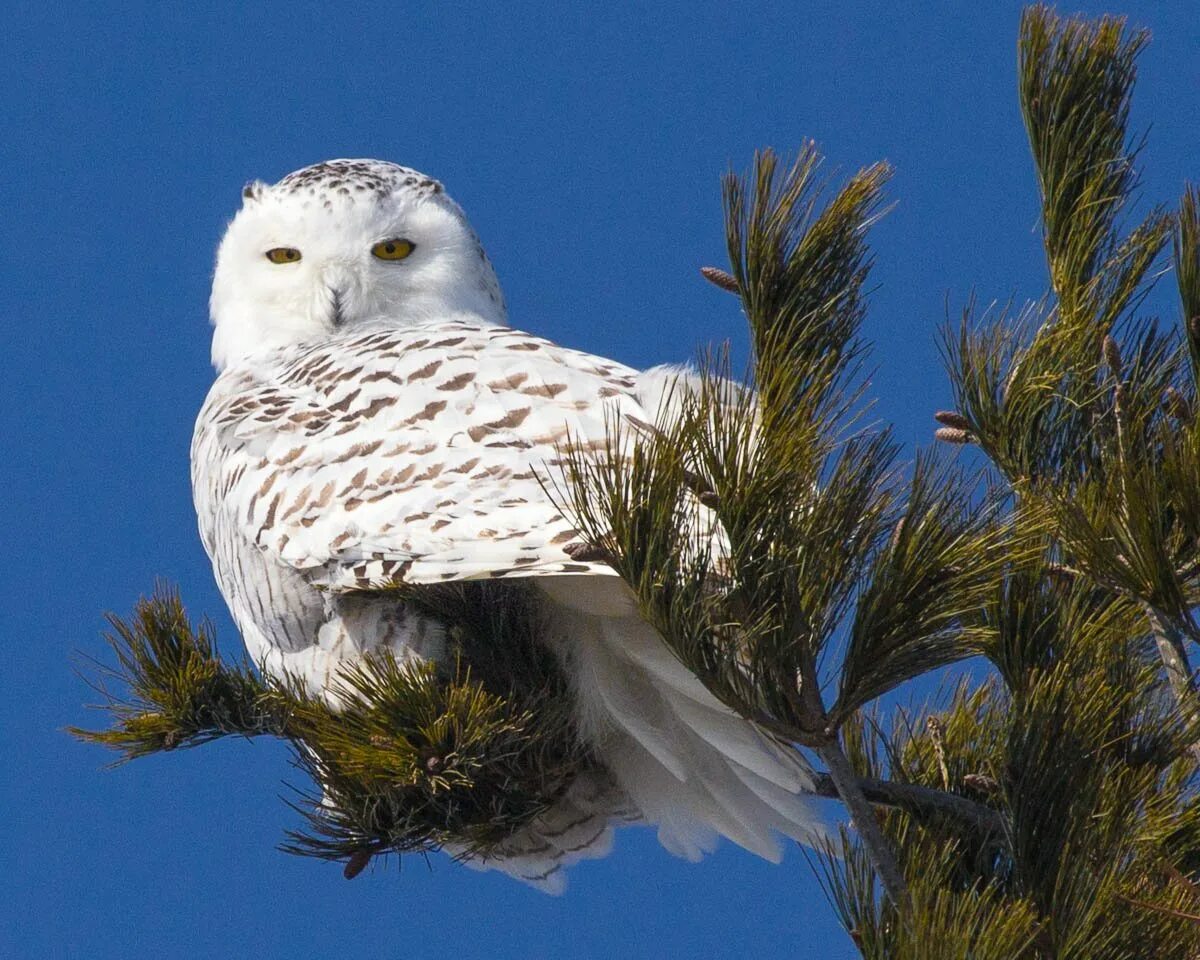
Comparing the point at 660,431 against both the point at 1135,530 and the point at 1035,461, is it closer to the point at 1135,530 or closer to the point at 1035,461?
the point at 1135,530

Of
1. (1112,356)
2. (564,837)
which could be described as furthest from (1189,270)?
(564,837)

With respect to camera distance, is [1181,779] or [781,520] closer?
[781,520]

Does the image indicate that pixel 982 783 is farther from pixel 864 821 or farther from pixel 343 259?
pixel 343 259

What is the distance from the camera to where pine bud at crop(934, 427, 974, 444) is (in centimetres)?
237

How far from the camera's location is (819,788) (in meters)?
2.39

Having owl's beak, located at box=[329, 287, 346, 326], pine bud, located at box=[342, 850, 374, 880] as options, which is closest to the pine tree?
pine bud, located at box=[342, 850, 374, 880]

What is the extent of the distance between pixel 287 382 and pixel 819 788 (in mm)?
1555

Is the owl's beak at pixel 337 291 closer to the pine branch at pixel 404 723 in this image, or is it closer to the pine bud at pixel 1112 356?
the pine branch at pixel 404 723

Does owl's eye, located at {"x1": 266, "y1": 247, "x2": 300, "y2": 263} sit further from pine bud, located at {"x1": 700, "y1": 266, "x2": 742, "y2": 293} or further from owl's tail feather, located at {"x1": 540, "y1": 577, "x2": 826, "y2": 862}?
pine bud, located at {"x1": 700, "y1": 266, "x2": 742, "y2": 293}

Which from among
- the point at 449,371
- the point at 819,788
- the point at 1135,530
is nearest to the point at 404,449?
the point at 449,371

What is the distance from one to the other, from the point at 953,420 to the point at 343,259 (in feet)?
6.80

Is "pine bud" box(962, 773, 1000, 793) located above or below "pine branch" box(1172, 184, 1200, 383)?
below

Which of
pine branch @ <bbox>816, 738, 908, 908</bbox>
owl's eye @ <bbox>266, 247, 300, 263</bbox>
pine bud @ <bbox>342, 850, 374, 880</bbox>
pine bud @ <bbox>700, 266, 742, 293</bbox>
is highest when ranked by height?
owl's eye @ <bbox>266, 247, 300, 263</bbox>

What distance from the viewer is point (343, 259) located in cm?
405
